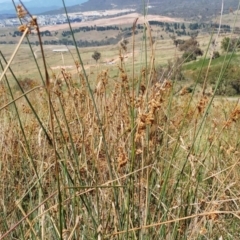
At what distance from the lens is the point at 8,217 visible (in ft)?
4.59

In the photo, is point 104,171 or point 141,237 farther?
point 104,171

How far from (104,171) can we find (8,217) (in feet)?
1.16

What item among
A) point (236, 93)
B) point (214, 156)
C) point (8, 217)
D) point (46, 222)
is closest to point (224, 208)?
point (214, 156)

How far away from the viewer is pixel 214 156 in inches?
77.4

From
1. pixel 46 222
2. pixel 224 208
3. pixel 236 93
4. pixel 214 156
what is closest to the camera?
pixel 46 222

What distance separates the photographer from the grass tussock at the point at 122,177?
2.94 ft

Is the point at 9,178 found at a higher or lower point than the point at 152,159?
lower

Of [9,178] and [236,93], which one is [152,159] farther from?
[236,93]

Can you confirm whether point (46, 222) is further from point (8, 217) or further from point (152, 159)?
point (152, 159)

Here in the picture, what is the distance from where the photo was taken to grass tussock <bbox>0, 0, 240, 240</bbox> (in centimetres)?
90

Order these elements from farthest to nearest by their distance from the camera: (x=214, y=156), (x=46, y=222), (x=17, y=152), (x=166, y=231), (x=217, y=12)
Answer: (x=214, y=156) < (x=17, y=152) < (x=217, y=12) < (x=46, y=222) < (x=166, y=231)

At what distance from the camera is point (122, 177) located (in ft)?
2.52

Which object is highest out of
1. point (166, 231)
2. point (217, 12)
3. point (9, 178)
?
point (217, 12)

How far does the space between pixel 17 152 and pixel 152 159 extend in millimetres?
770
